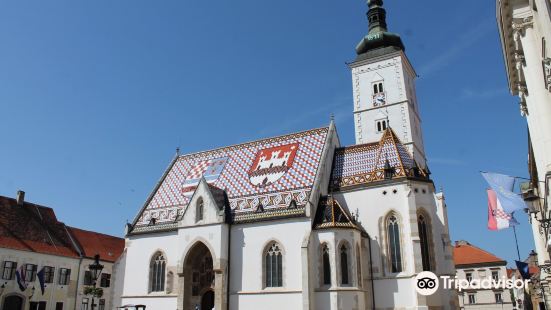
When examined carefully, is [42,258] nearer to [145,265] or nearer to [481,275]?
[145,265]

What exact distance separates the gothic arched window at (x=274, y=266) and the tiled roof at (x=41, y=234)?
2221 centimetres

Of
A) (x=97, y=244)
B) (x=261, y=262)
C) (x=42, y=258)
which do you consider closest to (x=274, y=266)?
(x=261, y=262)

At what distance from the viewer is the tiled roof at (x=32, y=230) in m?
37.3

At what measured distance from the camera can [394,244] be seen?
2683 cm

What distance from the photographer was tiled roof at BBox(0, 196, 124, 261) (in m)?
37.6

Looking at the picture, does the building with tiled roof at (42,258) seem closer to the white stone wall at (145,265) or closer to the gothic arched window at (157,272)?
the white stone wall at (145,265)

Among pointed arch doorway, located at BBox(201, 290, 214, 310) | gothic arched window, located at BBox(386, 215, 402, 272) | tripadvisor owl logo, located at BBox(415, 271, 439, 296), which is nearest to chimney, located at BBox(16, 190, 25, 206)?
pointed arch doorway, located at BBox(201, 290, 214, 310)

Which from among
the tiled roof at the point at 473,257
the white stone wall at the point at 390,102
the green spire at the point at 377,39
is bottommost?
the tiled roof at the point at 473,257

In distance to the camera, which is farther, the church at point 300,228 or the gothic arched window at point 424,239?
the gothic arched window at point 424,239

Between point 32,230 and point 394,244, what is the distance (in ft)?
104

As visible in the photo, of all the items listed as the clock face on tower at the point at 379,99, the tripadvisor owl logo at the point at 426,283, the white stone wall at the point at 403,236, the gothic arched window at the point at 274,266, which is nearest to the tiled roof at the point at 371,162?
the white stone wall at the point at 403,236

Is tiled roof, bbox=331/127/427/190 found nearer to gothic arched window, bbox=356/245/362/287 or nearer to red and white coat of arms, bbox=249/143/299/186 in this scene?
red and white coat of arms, bbox=249/143/299/186

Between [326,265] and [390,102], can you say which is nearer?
[326,265]

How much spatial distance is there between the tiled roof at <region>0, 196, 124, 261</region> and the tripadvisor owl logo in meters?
31.2
